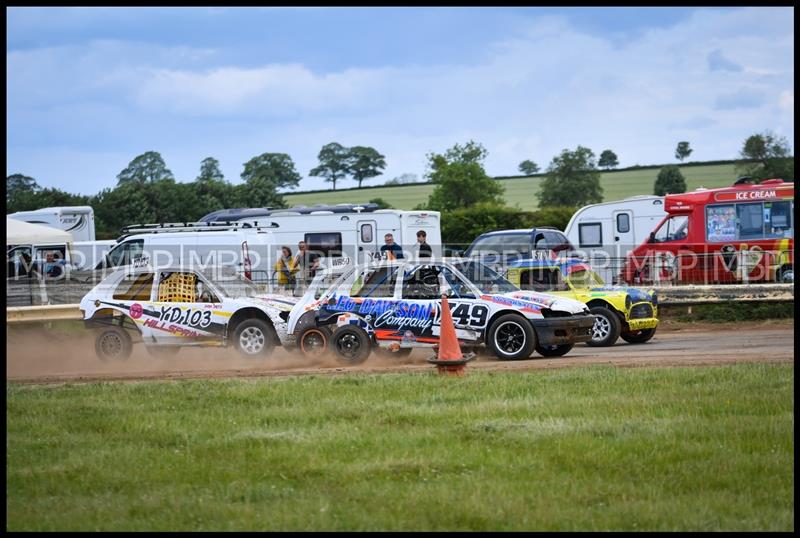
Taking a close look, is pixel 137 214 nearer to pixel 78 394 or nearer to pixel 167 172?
pixel 167 172

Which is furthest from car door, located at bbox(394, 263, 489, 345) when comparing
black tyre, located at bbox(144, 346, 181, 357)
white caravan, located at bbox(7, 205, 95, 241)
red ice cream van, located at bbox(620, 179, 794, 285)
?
white caravan, located at bbox(7, 205, 95, 241)

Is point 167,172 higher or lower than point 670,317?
higher

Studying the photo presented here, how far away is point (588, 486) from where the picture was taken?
7.73 meters

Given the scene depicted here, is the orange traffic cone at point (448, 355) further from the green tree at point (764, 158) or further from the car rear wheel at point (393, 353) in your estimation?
the green tree at point (764, 158)

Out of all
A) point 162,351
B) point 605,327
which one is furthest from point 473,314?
point 162,351

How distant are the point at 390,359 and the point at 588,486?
845cm

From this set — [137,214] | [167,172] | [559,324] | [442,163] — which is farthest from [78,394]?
[167,172]

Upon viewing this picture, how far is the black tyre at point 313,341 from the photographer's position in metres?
15.7

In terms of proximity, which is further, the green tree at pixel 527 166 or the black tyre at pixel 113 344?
the green tree at pixel 527 166

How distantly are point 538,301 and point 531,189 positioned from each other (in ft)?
210

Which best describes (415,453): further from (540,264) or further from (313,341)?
(540,264)

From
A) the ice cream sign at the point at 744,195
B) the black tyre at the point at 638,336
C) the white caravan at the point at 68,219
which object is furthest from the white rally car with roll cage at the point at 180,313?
the white caravan at the point at 68,219

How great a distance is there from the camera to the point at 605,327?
58.7ft

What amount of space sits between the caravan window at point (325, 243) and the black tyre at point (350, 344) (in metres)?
14.4
